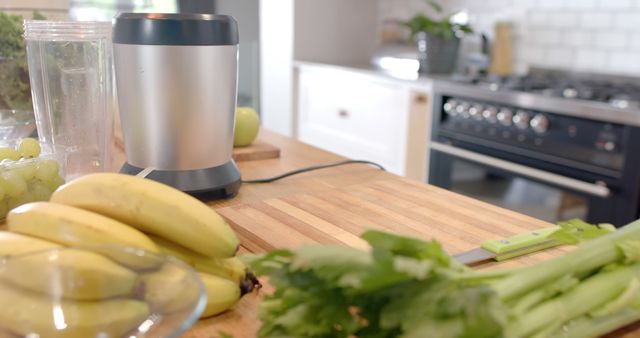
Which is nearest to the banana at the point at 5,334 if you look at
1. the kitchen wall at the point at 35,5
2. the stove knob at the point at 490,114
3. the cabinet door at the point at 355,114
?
the kitchen wall at the point at 35,5

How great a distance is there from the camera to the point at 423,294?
1.33 feet

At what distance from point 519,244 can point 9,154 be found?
2.24ft

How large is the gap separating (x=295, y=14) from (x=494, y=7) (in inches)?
41.4

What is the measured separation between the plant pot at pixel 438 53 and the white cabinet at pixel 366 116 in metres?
0.32

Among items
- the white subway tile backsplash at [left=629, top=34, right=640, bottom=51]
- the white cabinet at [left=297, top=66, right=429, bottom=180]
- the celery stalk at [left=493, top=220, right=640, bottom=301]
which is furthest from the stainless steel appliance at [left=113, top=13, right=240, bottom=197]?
the white subway tile backsplash at [left=629, top=34, right=640, bottom=51]

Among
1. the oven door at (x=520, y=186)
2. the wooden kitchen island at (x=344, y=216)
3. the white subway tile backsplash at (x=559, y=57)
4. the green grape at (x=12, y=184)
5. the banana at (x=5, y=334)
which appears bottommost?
the oven door at (x=520, y=186)

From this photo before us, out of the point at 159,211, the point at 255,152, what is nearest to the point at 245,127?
the point at 255,152

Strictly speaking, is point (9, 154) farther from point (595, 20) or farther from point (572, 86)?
point (595, 20)

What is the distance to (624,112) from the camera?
1.74 metres

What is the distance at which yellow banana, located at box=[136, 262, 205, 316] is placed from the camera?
0.48 metres

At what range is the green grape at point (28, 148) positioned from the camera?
2.80 feet

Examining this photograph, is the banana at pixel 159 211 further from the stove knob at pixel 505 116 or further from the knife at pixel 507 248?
the stove knob at pixel 505 116

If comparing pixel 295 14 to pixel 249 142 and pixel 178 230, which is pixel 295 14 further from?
pixel 178 230

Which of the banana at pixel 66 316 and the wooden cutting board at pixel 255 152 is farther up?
the banana at pixel 66 316
